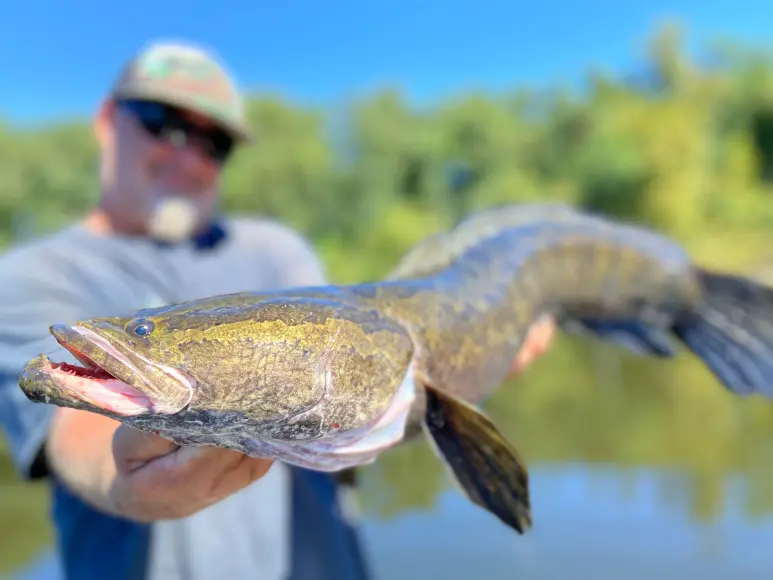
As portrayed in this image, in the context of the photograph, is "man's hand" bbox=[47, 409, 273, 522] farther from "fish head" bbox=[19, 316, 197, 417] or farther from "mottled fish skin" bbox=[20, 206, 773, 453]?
"fish head" bbox=[19, 316, 197, 417]

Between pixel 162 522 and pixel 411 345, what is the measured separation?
1166 mm

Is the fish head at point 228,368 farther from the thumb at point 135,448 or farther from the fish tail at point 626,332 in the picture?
the fish tail at point 626,332

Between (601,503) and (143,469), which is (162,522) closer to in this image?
(143,469)

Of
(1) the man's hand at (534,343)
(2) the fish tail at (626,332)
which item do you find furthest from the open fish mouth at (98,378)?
(2) the fish tail at (626,332)

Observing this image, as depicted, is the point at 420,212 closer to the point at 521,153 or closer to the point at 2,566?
the point at 521,153

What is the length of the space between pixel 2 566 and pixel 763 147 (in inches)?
1373

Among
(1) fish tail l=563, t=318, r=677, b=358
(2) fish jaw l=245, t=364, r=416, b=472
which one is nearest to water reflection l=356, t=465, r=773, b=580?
(1) fish tail l=563, t=318, r=677, b=358

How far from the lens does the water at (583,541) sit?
4.68m

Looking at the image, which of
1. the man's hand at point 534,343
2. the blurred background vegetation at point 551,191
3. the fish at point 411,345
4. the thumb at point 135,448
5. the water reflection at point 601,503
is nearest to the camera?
the fish at point 411,345

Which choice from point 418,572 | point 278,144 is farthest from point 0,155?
point 418,572

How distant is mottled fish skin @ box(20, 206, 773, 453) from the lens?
1.33 meters

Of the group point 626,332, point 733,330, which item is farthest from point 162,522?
point 733,330

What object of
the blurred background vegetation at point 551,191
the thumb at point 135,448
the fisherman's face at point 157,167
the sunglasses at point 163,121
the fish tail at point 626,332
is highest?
the sunglasses at point 163,121

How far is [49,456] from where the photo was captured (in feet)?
6.10
